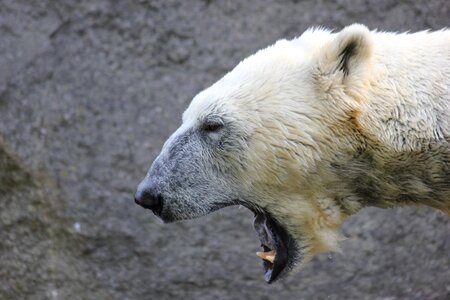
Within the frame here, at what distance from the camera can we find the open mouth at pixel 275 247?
8.12ft

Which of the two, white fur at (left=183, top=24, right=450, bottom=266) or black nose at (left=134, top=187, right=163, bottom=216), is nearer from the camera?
white fur at (left=183, top=24, right=450, bottom=266)

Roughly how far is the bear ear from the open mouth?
22.9 inches

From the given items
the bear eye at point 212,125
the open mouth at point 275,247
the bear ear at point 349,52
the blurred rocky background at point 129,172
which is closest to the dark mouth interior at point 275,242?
the open mouth at point 275,247

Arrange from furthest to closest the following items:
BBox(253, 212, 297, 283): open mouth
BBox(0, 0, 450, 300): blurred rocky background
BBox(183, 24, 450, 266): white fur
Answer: BBox(0, 0, 450, 300): blurred rocky background
BBox(253, 212, 297, 283): open mouth
BBox(183, 24, 450, 266): white fur

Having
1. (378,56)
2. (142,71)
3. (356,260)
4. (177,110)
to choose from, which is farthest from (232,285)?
(378,56)

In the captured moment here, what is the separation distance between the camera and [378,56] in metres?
2.26

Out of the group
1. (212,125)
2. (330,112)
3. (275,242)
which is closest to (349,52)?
(330,112)

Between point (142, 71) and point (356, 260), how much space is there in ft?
5.37

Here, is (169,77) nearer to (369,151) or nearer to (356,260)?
(356,260)

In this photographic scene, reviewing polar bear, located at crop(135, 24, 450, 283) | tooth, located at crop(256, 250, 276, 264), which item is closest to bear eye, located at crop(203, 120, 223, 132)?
polar bear, located at crop(135, 24, 450, 283)

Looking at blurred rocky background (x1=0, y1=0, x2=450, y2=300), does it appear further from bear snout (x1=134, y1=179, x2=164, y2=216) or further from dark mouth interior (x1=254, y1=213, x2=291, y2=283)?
bear snout (x1=134, y1=179, x2=164, y2=216)

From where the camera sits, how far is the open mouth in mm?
2475

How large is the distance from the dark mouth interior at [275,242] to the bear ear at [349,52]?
59cm

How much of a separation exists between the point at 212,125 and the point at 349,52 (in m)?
0.50
